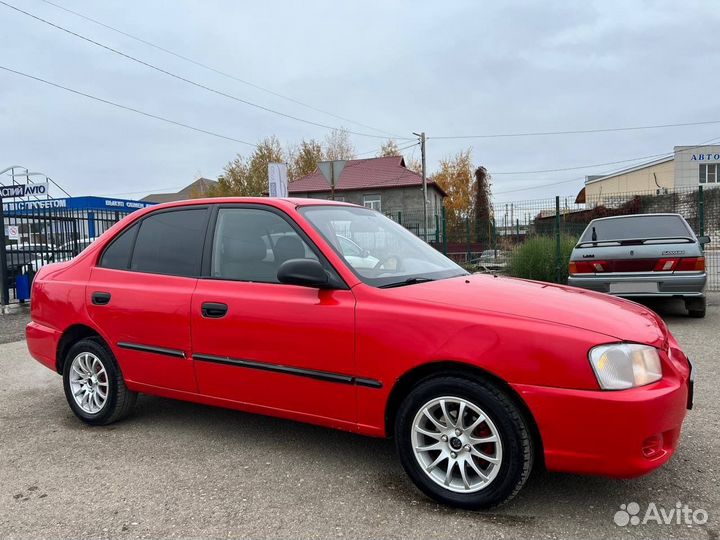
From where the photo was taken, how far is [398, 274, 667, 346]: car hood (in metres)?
2.68

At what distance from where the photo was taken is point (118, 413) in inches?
162

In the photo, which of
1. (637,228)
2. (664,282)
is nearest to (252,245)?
(664,282)

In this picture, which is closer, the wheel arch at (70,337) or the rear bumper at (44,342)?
Result: the wheel arch at (70,337)

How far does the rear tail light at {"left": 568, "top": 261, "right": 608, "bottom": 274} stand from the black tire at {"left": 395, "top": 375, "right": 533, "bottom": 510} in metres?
5.57

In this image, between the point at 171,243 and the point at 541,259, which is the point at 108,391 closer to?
the point at 171,243

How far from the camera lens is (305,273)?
3041 mm

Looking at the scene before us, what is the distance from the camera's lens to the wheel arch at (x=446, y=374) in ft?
8.71

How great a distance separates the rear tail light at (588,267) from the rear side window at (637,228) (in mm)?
443

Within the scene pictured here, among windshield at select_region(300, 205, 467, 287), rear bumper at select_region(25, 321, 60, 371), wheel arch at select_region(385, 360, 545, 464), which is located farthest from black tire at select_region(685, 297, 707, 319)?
rear bumper at select_region(25, 321, 60, 371)

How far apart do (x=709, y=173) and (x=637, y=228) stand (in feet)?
150

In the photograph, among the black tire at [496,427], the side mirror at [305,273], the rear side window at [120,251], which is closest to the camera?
the black tire at [496,427]

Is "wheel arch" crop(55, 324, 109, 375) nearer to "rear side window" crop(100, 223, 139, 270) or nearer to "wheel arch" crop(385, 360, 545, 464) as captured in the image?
"rear side window" crop(100, 223, 139, 270)

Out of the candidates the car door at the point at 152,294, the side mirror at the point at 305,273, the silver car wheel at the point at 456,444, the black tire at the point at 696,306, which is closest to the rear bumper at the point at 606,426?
the silver car wheel at the point at 456,444

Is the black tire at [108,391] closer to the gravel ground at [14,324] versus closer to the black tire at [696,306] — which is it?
the gravel ground at [14,324]
